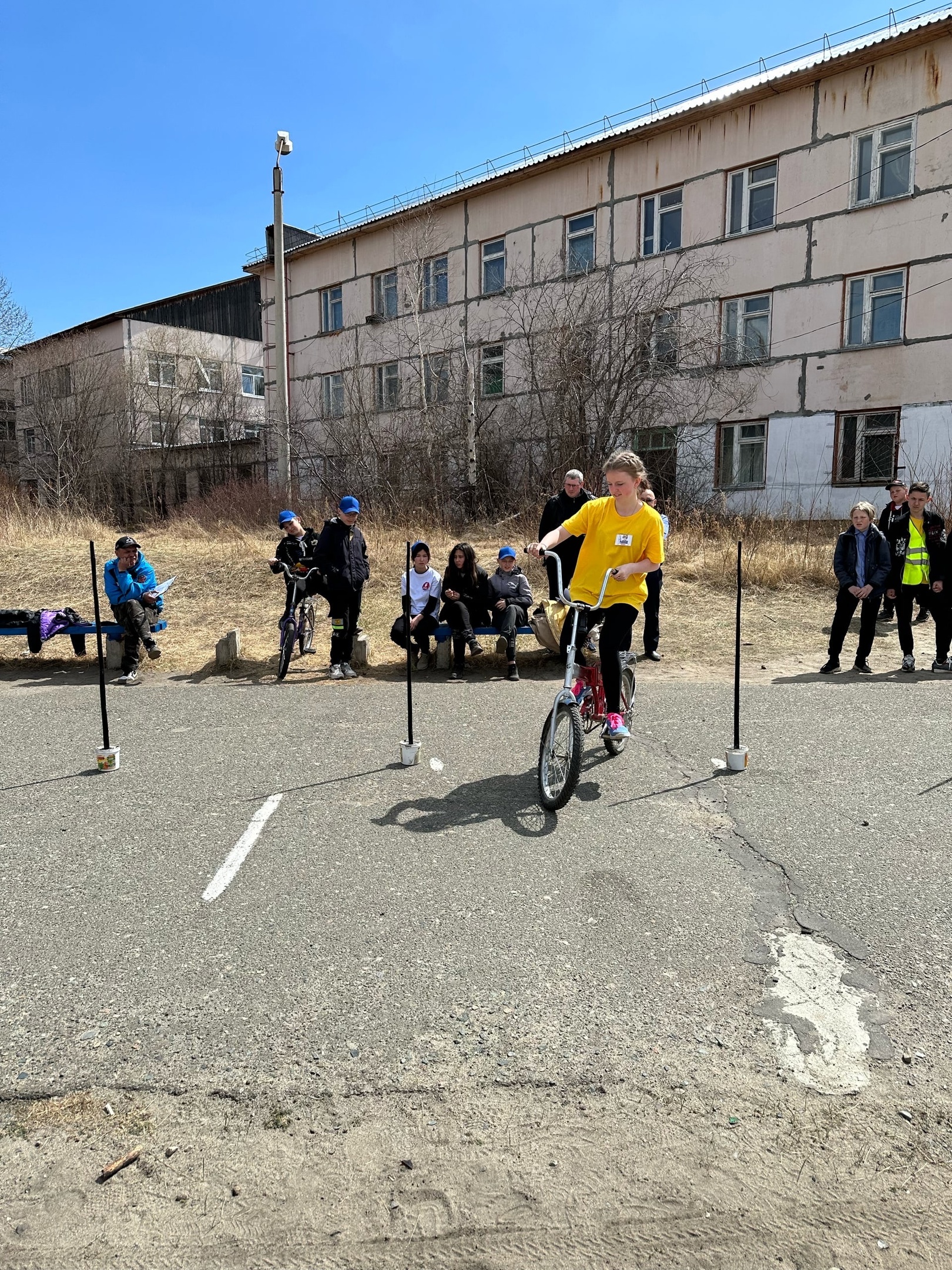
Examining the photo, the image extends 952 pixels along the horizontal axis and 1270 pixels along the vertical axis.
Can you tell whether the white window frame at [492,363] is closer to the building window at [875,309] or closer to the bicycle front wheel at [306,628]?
the building window at [875,309]

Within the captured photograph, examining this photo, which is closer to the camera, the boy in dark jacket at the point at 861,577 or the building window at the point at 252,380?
the boy in dark jacket at the point at 861,577

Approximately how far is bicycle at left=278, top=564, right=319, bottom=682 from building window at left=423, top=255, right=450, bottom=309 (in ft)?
69.5

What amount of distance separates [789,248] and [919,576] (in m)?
15.3

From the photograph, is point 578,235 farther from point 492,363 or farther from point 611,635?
point 611,635

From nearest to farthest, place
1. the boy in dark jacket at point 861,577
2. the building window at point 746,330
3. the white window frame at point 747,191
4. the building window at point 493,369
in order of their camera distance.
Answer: the boy in dark jacket at point 861,577
the white window frame at point 747,191
the building window at point 746,330
the building window at point 493,369

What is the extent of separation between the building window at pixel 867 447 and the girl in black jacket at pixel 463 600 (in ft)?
48.9

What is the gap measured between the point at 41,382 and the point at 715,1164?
41.6 metres

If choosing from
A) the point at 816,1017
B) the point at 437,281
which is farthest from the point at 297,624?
the point at 437,281

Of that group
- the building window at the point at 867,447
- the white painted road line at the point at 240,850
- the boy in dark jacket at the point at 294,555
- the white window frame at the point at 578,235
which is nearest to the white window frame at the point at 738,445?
the building window at the point at 867,447

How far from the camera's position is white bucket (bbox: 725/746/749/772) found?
19.2 feet

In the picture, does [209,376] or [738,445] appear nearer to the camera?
[738,445]

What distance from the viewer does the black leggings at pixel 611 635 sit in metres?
5.55

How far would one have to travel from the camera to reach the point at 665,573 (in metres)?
14.4

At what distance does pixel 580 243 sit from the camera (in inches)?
1012
